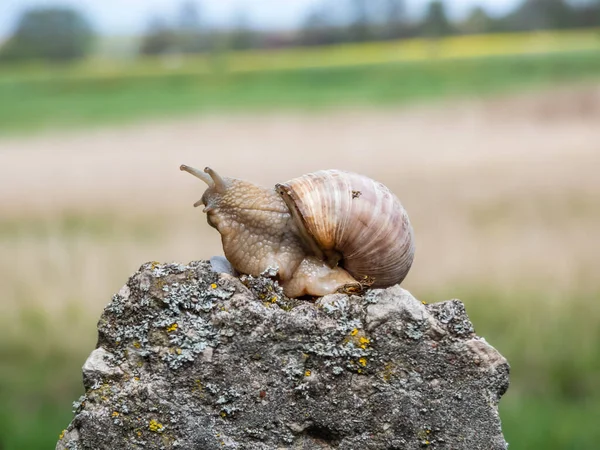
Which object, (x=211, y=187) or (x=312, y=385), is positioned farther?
(x=211, y=187)

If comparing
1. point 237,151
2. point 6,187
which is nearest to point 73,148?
point 6,187

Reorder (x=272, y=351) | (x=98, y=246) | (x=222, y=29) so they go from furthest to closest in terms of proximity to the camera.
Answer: (x=222, y=29), (x=98, y=246), (x=272, y=351)

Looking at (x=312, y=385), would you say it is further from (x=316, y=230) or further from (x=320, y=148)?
(x=320, y=148)

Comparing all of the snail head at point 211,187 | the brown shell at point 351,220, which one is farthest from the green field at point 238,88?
the brown shell at point 351,220

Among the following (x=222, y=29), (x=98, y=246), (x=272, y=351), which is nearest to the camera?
(x=272, y=351)

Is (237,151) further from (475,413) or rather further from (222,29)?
(475,413)

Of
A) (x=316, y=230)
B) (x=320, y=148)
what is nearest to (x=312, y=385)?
(x=316, y=230)
